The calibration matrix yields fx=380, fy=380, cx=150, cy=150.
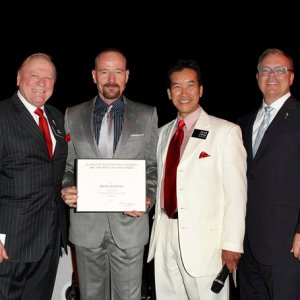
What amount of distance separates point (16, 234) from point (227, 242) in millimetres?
1300

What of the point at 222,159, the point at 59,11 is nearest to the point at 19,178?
the point at 222,159

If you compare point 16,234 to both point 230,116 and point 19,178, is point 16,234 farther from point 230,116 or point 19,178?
point 230,116

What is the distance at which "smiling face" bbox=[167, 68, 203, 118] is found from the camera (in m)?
2.61

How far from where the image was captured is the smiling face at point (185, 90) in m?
2.61

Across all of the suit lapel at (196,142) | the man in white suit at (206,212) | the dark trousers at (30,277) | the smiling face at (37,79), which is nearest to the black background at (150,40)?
the smiling face at (37,79)

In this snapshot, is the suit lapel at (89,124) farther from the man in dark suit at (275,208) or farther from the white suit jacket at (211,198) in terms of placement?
the man in dark suit at (275,208)

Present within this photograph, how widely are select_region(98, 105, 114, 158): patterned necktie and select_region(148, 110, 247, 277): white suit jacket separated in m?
0.48

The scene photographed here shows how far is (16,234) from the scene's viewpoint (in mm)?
2322

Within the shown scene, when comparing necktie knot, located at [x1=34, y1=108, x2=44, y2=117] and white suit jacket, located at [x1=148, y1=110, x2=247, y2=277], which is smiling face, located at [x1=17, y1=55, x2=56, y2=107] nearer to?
necktie knot, located at [x1=34, y1=108, x2=44, y2=117]

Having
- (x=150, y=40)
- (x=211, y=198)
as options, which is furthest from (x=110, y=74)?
(x=150, y=40)

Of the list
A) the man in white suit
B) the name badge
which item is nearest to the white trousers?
the man in white suit

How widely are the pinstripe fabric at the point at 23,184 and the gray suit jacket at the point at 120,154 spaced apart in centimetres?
21

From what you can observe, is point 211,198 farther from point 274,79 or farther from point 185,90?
point 274,79

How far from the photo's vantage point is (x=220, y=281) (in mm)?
2316
